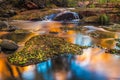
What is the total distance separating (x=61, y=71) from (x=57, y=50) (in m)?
2.57

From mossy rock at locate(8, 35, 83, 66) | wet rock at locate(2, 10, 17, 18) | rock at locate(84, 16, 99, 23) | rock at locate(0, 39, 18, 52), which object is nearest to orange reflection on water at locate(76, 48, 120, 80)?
mossy rock at locate(8, 35, 83, 66)

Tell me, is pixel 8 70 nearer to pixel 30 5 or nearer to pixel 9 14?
pixel 9 14

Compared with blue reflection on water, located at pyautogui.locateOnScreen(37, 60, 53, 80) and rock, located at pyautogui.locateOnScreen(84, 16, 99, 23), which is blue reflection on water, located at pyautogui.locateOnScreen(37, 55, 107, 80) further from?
rock, located at pyautogui.locateOnScreen(84, 16, 99, 23)

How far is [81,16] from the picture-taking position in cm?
2366

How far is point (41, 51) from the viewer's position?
10922 millimetres

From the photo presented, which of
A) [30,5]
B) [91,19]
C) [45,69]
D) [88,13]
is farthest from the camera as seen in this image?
[30,5]

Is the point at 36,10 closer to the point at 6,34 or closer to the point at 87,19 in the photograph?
the point at 87,19

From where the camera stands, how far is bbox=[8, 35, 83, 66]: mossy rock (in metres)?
9.95

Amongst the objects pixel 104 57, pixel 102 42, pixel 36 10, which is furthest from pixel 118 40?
pixel 36 10

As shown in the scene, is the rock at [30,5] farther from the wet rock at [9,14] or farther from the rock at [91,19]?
the rock at [91,19]

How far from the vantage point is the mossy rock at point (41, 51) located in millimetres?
9953

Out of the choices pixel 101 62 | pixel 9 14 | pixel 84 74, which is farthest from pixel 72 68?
pixel 9 14

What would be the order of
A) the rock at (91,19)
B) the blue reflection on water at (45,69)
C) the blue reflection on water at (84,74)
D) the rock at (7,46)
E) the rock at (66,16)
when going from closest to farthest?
the blue reflection on water at (84,74), the blue reflection on water at (45,69), the rock at (7,46), the rock at (91,19), the rock at (66,16)

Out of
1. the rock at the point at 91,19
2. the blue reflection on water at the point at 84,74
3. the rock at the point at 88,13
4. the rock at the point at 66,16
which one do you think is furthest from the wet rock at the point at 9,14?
the blue reflection on water at the point at 84,74
